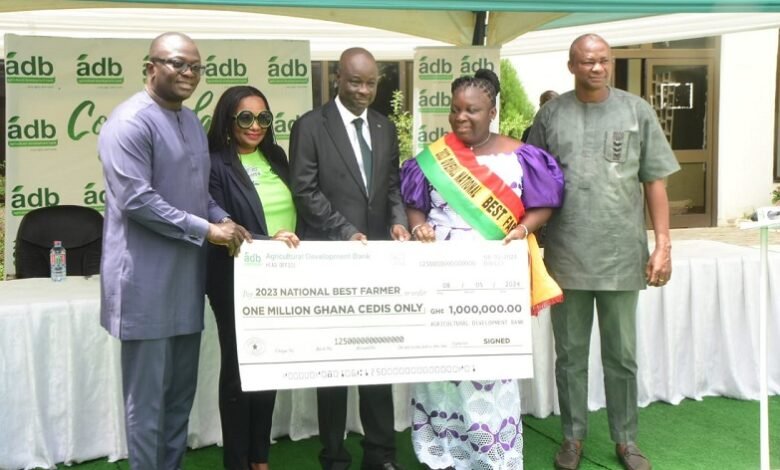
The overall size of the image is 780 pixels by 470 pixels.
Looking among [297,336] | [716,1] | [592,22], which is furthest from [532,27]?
[297,336]

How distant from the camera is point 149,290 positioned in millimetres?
3016

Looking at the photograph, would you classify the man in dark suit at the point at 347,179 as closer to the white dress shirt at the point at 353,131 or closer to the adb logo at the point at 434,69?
the white dress shirt at the point at 353,131

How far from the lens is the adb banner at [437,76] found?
5.72 meters

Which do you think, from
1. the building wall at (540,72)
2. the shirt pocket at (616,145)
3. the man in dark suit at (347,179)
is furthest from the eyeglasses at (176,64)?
the building wall at (540,72)

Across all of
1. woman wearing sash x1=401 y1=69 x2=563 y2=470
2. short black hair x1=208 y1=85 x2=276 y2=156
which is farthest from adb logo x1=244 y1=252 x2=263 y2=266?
woman wearing sash x1=401 y1=69 x2=563 y2=470

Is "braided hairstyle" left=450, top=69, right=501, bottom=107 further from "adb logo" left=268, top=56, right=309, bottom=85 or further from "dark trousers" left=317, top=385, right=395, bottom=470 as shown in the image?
"adb logo" left=268, top=56, right=309, bottom=85

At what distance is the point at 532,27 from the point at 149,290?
132 inches

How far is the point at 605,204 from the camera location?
12.0 ft

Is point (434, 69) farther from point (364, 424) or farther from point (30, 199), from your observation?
point (364, 424)

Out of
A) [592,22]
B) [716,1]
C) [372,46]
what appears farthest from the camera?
[372,46]

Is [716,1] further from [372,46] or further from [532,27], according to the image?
[372,46]

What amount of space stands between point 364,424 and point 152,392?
3.05 ft

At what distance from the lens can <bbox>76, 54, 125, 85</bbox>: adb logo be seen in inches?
216

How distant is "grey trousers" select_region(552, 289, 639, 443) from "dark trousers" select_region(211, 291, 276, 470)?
126cm
